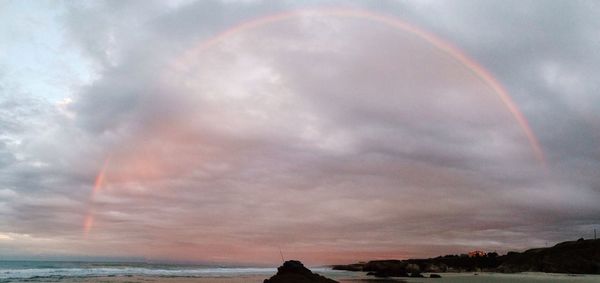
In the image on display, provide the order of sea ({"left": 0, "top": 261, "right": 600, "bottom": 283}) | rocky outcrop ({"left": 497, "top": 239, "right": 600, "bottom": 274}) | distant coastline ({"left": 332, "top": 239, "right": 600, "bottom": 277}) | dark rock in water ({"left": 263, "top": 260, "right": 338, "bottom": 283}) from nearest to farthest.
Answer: dark rock in water ({"left": 263, "top": 260, "right": 338, "bottom": 283}) → sea ({"left": 0, "top": 261, "right": 600, "bottom": 283}) → distant coastline ({"left": 332, "top": 239, "right": 600, "bottom": 277}) → rocky outcrop ({"left": 497, "top": 239, "right": 600, "bottom": 274})

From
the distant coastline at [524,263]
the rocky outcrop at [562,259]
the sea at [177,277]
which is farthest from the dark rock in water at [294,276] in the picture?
the rocky outcrop at [562,259]

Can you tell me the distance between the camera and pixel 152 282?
64438 mm

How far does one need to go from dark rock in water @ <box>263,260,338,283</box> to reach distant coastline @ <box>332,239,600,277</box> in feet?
173

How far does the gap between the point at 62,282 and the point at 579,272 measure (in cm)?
11142

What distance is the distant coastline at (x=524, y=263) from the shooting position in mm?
103812

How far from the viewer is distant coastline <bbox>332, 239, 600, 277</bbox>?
4087 inches

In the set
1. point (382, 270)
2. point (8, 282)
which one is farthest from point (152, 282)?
point (382, 270)

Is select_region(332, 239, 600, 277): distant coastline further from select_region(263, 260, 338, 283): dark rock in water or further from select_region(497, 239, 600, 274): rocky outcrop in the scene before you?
select_region(263, 260, 338, 283): dark rock in water

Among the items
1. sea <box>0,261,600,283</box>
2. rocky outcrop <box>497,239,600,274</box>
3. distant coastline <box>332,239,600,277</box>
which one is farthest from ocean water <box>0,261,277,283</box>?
rocky outcrop <box>497,239,600,274</box>

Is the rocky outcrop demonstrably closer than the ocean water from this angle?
No

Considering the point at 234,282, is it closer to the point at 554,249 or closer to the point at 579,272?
the point at 579,272

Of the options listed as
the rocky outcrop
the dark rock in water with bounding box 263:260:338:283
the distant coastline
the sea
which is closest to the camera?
the dark rock in water with bounding box 263:260:338:283

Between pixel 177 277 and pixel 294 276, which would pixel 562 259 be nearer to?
pixel 177 277

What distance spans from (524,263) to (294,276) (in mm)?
125146
